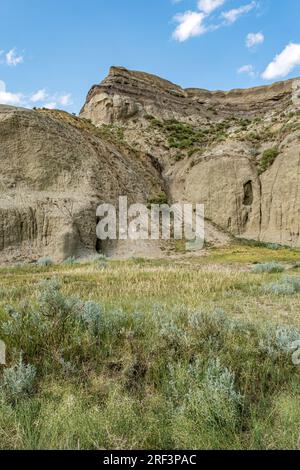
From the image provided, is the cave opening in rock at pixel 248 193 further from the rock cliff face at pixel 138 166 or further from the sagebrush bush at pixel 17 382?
the sagebrush bush at pixel 17 382

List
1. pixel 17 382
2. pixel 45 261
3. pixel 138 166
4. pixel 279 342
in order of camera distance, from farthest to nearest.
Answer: pixel 138 166, pixel 45 261, pixel 279 342, pixel 17 382

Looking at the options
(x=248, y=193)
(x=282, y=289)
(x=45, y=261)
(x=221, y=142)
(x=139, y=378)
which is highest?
(x=221, y=142)

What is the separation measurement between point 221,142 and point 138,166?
34.6 feet

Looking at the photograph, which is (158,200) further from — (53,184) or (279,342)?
(279,342)

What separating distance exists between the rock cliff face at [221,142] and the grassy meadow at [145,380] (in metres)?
29.4

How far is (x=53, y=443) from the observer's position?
2.77 meters

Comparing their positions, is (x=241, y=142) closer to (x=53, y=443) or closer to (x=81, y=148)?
(x=81, y=148)

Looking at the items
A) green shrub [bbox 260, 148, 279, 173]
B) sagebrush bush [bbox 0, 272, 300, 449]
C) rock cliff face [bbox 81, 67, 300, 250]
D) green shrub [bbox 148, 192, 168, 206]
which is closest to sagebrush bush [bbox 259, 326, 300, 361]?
sagebrush bush [bbox 0, 272, 300, 449]

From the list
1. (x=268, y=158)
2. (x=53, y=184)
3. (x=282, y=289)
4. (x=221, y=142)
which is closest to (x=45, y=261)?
(x=53, y=184)

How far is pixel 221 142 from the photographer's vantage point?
139 feet

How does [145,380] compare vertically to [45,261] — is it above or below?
above

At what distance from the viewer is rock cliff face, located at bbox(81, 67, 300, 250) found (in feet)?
115

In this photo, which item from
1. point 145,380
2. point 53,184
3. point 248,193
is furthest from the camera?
point 248,193

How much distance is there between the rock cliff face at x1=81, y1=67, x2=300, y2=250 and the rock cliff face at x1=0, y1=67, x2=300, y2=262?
115 millimetres
